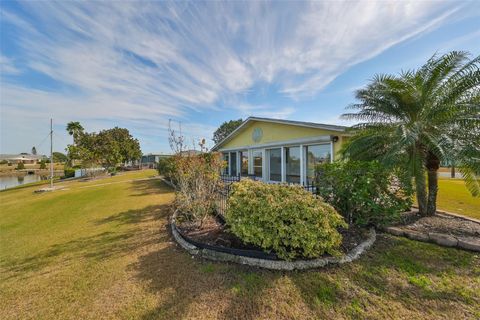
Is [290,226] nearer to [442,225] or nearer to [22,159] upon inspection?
[442,225]

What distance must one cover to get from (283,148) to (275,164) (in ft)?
4.55

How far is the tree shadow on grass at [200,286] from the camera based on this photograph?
2826 mm

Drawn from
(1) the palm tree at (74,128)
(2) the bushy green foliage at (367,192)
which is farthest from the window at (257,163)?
(1) the palm tree at (74,128)

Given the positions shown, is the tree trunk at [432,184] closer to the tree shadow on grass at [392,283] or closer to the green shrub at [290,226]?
the tree shadow on grass at [392,283]

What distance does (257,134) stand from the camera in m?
14.4

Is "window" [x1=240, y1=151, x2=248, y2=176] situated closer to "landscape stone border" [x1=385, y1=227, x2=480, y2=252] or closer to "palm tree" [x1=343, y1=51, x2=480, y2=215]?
"palm tree" [x1=343, y1=51, x2=480, y2=215]

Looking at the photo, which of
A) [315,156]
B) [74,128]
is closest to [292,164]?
[315,156]

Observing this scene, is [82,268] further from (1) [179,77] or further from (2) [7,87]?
(2) [7,87]

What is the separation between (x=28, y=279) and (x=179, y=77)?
11713mm

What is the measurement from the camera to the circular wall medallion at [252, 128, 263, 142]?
14.1m

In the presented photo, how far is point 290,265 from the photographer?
3715 mm

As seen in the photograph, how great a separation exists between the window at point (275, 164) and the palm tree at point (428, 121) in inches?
238

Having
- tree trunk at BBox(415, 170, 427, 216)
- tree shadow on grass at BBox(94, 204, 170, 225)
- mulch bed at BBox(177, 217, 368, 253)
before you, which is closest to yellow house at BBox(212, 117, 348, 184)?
tree trunk at BBox(415, 170, 427, 216)

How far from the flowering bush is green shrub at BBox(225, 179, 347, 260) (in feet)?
7.34
